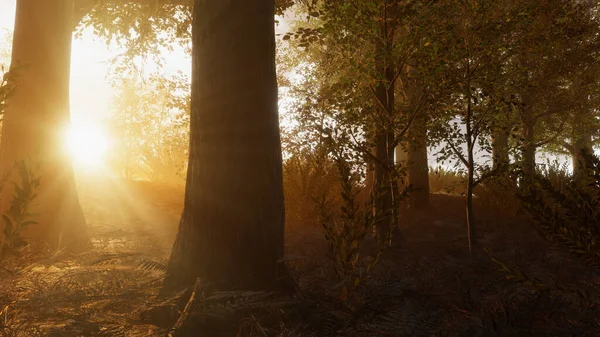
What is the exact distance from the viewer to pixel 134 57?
11805 millimetres

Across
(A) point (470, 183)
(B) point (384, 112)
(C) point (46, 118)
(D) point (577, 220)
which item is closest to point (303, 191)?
(B) point (384, 112)

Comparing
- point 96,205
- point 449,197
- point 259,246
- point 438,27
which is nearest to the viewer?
point 259,246

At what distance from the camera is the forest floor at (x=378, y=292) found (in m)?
2.95

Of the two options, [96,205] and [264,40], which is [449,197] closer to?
[96,205]

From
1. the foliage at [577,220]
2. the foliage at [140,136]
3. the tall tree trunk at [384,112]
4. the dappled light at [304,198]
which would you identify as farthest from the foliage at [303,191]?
the foliage at [140,136]

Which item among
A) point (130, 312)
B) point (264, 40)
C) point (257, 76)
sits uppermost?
point (264, 40)

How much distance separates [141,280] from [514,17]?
638cm

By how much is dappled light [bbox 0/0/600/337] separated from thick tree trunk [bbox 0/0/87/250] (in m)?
0.03

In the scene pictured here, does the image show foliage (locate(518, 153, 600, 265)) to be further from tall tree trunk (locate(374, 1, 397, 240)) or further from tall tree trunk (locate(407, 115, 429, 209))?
tall tree trunk (locate(407, 115, 429, 209))

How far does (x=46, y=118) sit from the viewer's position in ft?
24.3

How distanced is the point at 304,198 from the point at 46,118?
15.0 feet

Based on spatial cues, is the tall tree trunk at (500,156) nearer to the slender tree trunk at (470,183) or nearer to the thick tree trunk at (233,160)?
the slender tree trunk at (470,183)

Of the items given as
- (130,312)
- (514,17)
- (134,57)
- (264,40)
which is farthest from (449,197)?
(130,312)

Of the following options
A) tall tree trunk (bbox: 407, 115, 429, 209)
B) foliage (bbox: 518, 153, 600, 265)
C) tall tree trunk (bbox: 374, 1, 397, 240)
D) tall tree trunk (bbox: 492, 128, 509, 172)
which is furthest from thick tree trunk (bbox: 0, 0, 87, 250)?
tall tree trunk (bbox: 492, 128, 509, 172)
